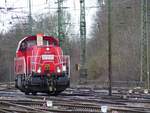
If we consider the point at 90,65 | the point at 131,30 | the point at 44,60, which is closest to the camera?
the point at 44,60

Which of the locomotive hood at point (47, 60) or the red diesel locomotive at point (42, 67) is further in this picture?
the locomotive hood at point (47, 60)

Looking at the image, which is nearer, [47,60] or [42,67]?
[42,67]

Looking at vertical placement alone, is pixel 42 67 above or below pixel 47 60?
below

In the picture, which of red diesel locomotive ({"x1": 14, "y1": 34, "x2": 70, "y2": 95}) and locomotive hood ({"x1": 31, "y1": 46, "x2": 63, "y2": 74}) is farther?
locomotive hood ({"x1": 31, "y1": 46, "x2": 63, "y2": 74})

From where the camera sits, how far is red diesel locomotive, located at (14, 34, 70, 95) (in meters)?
22.3

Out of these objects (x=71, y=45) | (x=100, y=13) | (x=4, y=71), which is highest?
(x=100, y=13)

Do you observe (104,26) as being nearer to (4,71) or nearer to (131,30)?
(131,30)

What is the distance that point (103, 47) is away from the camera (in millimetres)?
49906

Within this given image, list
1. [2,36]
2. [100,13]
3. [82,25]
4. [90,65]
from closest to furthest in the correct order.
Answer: [82,25], [90,65], [100,13], [2,36]

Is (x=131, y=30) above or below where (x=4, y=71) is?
above

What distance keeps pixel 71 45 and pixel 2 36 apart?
34.4ft

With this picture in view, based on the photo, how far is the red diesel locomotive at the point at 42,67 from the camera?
22328mm

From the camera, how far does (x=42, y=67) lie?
22.6m

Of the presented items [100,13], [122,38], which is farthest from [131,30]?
[100,13]
